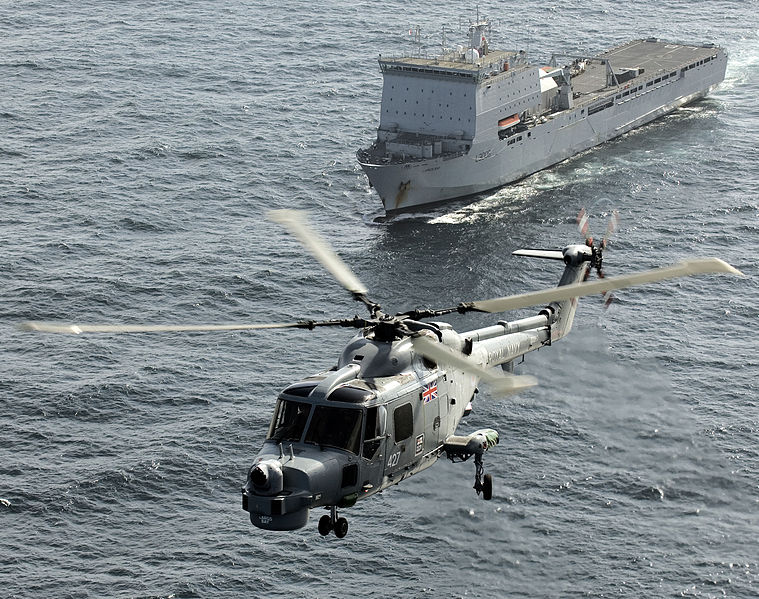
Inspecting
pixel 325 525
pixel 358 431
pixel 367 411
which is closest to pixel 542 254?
pixel 367 411

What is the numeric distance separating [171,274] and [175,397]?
641 inches

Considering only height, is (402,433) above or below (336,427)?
below

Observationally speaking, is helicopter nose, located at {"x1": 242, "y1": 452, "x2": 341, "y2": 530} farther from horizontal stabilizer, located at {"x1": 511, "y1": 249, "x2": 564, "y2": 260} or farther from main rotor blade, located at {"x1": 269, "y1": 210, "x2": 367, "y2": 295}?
horizontal stabilizer, located at {"x1": 511, "y1": 249, "x2": 564, "y2": 260}

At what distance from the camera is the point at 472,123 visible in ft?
364

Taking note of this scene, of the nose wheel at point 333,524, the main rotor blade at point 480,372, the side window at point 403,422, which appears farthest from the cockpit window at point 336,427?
the main rotor blade at point 480,372

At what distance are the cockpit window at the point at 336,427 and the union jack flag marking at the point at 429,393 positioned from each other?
12.0 feet

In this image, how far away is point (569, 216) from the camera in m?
108

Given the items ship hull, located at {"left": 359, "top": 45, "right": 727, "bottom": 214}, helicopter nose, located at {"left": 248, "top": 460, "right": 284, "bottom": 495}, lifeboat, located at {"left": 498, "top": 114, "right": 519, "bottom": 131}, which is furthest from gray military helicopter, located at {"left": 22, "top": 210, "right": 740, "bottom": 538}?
lifeboat, located at {"left": 498, "top": 114, "right": 519, "bottom": 131}

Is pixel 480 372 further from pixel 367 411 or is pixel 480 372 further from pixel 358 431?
pixel 358 431

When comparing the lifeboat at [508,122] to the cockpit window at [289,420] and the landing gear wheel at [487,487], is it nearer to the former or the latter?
the landing gear wheel at [487,487]

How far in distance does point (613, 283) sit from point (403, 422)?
890 cm

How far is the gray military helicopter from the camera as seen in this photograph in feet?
131

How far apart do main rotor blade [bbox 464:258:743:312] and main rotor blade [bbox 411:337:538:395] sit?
2.59m

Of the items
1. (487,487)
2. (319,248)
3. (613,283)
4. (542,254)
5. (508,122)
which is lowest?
(487,487)
